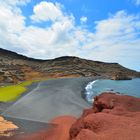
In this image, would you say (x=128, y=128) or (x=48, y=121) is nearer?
(x=128, y=128)

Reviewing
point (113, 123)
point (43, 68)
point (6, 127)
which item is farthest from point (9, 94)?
point (43, 68)

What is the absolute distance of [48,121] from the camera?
29.9 metres

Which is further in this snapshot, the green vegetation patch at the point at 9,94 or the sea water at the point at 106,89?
the sea water at the point at 106,89

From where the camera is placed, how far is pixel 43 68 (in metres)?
144

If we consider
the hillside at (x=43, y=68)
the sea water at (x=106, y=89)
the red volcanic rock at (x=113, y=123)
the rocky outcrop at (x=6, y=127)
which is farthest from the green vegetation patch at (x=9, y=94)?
the hillside at (x=43, y=68)

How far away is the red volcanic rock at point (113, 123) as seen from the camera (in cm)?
1215

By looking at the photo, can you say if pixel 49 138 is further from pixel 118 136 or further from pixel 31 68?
pixel 31 68

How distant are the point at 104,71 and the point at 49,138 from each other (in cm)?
15217

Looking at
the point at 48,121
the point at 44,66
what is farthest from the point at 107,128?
the point at 44,66

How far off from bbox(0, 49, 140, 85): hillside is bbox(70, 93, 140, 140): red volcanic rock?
3313 inches

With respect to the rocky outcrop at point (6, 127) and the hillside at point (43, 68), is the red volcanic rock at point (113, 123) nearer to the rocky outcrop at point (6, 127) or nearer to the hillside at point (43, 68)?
the rocky outcrop at point (6, 127)

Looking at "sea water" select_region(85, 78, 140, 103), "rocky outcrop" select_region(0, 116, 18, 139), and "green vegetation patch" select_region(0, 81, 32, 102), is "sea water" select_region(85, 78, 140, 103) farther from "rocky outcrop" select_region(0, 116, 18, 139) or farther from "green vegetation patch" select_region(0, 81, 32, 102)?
"rocky outcrop" select_region(0, 116, 18, 139)

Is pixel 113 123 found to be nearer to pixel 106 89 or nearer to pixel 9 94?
pixel 9 94

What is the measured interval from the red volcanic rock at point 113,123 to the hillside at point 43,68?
84.1m
